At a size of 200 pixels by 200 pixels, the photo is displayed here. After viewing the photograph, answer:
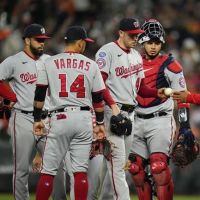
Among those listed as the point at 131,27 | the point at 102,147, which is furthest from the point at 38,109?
the point at 131,27

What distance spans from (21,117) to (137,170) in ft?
5.35

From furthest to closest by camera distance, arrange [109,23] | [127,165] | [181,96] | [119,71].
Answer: [109,23], [181,96], [127,165], [119,71]

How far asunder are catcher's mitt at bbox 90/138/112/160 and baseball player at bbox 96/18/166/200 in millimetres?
67

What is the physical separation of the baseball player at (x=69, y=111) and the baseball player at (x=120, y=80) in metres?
0.52

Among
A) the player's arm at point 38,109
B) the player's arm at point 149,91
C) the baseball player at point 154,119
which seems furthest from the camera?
the baseball player at point 154,119

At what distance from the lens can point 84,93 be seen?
32.0 ft

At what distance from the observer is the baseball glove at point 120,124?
10.0 meters

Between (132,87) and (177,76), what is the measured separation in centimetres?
83

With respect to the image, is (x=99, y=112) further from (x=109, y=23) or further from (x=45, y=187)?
(x=109, y=23)

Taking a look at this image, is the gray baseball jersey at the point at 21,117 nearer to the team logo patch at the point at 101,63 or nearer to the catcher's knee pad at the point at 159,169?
the team logo patch at the point at 101,63

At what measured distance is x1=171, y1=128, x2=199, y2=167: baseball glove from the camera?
36.0 feet

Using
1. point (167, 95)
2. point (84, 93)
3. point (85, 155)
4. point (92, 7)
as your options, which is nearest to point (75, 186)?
point (85, 155)

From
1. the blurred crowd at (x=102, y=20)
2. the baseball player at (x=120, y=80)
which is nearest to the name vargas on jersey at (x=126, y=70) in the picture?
the baseball player at (x=120, y=80)

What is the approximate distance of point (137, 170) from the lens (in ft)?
36.2
